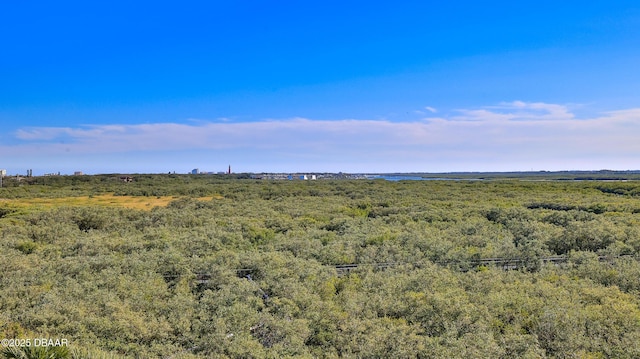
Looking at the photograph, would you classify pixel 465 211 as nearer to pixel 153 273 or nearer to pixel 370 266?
pixel 370 266

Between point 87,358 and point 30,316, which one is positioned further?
point 30,316

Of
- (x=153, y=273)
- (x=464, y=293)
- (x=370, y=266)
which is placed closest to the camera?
(x=464, y=293)

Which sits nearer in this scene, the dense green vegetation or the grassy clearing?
the dense green vegetation

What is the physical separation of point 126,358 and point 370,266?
1264 centimetres

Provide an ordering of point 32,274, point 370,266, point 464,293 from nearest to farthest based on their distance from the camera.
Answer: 1. point 464,293
2. point 32,274
3. point 370,266

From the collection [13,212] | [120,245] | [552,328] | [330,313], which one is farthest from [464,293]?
[13,212]

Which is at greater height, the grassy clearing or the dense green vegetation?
the grassy clearing

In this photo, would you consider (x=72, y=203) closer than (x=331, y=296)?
No

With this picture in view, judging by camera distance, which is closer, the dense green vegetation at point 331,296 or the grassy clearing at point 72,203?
the dense green vegetation at point 331,296

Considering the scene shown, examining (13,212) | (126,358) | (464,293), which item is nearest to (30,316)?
(126,358)

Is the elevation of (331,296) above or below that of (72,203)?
below

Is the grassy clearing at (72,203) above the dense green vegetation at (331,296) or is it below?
above

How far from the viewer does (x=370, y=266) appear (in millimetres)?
20203

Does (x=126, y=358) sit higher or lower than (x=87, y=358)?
lower
